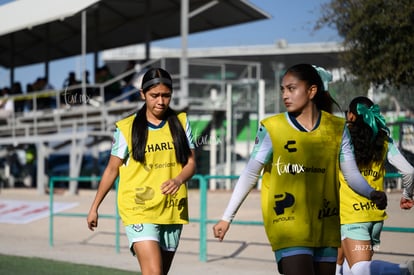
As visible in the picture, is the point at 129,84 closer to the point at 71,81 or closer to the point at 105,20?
the point at 71,81

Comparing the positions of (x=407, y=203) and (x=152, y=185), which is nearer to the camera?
(x=152, y=185)

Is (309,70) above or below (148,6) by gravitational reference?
below

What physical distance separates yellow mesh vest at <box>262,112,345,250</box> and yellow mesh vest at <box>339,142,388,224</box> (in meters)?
1.50

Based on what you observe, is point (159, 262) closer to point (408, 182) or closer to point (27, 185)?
point (408, 182)

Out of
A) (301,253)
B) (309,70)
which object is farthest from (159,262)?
(309,70)

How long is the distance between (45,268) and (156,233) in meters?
5.46

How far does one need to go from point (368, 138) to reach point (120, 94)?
14.3m

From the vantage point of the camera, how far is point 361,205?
640cm

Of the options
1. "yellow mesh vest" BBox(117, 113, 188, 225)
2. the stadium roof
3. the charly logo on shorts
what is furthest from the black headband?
the stadium roof

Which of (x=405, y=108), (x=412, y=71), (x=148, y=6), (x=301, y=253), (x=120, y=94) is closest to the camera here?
(x=301, y=253)

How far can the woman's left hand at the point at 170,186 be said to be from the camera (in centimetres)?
584

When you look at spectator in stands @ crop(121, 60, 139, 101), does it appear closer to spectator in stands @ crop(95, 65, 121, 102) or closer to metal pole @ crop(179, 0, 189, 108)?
spectator in stands @ crop(95, 65, 121, 102)

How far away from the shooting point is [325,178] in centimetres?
493

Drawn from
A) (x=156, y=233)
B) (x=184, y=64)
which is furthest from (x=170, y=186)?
(x=184, y=64)
